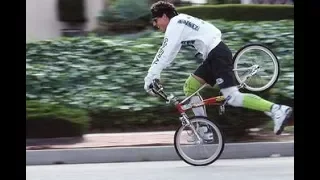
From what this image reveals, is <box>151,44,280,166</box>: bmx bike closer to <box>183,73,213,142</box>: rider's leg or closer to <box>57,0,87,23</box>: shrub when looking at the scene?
<box>183,73,213,142</box>: rider's leg

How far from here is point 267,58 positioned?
888 cm

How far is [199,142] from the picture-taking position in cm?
820

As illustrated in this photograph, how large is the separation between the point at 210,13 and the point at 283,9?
1.65 meters

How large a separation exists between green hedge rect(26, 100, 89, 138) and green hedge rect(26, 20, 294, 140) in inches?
41.1

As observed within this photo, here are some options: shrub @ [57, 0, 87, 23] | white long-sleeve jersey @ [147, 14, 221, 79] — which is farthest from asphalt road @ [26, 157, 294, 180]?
shrub @ [57, 0, 87, 23]

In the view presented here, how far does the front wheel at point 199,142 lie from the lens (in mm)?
8188

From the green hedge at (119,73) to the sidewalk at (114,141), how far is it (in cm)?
38

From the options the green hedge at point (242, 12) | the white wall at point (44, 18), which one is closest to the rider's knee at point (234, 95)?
the green hedge at point (242, 12)

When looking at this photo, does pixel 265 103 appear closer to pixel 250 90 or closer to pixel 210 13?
pixel 250 90

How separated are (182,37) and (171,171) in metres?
1.61

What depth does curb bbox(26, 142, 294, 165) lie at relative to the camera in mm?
9023

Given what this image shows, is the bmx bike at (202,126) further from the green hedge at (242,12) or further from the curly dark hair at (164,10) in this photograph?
the green hedge at (242,12)

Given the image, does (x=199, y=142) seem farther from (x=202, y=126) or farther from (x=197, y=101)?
(x=197, y=101)
